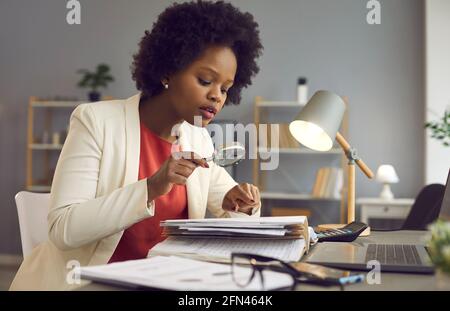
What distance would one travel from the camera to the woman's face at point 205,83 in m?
1.45

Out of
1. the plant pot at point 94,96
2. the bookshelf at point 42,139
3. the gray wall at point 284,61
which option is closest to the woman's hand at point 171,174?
the gray wall at point 284,61


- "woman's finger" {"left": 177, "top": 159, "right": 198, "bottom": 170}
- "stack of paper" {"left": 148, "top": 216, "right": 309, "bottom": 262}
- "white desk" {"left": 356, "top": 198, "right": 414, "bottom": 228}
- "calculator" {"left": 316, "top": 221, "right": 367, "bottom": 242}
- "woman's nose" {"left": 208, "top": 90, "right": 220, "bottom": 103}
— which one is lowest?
"white desk" {"left": 356, "top": 198, "right": 414, "bottom": 228}

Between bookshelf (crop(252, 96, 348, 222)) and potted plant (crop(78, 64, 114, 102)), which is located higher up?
potted plant (crop(78, 64, 114, 102))

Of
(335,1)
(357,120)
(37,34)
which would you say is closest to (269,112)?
(357,120)

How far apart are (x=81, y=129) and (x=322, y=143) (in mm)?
657

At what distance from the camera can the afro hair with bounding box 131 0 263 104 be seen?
151 cm

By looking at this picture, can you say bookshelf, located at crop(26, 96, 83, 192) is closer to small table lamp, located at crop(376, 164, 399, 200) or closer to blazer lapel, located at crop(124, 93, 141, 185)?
small table lamp, located at crop(376, 164, 399, 200)

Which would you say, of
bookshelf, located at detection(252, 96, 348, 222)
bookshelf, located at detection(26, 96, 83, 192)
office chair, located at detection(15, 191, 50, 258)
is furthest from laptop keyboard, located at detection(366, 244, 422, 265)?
bookshelf, located at detection(26, 96, 83, 192)

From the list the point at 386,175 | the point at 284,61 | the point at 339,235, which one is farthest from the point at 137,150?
the point at 284,61

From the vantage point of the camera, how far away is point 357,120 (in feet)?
14.1

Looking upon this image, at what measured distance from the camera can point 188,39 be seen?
1.50 metres

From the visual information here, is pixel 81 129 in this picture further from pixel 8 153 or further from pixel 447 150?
pixel 8 153

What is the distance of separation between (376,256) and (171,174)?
45 centimetres

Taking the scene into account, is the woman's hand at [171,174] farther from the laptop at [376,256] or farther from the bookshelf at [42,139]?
the bookshelf at [42,139]
